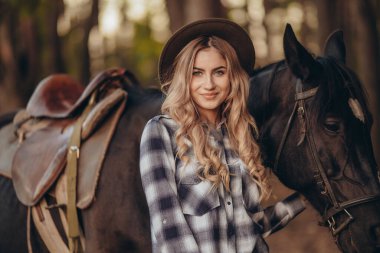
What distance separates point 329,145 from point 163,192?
89 cm

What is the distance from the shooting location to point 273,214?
3.20m

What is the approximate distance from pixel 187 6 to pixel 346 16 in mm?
5982

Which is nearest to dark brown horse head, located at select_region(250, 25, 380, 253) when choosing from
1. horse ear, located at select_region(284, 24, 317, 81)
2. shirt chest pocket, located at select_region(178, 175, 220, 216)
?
horse ear, located at select_region(284, 24, 317, 81)

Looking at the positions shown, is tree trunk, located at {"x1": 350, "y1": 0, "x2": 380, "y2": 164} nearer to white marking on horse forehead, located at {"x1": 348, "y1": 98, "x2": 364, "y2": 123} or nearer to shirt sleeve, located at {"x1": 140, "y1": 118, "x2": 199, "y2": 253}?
white marking on horse forehead, located at {"x1": 348, "y1": 98, "x2": 364, "y2": 123}

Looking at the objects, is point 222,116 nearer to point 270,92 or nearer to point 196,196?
point 270,92

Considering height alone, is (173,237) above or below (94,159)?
below

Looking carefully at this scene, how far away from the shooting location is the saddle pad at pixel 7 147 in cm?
389

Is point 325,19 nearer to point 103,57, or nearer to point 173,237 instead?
point 173,237

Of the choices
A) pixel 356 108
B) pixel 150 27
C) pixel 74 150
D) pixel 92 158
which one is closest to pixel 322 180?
pixel 356 108

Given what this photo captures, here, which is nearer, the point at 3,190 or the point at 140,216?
the point at 140,216

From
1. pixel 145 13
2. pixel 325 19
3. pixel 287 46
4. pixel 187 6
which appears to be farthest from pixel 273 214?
pixel 145 13

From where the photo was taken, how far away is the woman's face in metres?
2.92

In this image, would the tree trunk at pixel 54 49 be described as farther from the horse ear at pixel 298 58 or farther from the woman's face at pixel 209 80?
the horse ear at pixel 298 58

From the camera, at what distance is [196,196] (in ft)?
9.09
